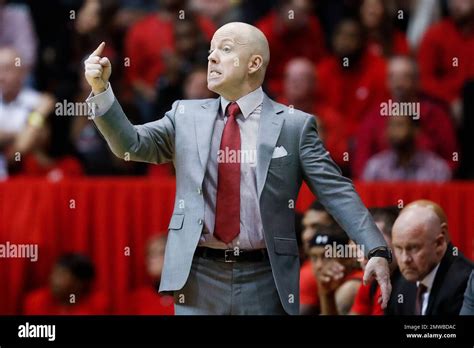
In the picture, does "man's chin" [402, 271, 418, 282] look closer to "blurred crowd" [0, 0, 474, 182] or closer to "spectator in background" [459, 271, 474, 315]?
"spectator in background" [459, 271, 474, 315]

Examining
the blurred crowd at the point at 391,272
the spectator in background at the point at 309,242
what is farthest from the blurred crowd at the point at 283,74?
the spectator in background at the point at 309,242

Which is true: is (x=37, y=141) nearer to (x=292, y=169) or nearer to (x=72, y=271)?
(x=72, y=271)

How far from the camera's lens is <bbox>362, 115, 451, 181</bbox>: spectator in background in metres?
7.85

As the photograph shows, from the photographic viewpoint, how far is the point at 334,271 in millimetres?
6219

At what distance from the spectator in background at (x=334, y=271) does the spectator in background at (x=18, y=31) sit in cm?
327

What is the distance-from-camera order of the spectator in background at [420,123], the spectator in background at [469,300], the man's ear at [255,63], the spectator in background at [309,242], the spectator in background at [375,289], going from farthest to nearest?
1. the spectator in background at [420,123]
2. the spectator in background at [309,242]
3. the spectator in background at [375,289]
4. the spectator in background at [469,300]
5. the man's ear at [255,63]

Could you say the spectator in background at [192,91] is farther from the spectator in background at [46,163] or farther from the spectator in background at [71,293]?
the spectator in background at [71,293]

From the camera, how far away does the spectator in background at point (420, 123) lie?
8.07 m

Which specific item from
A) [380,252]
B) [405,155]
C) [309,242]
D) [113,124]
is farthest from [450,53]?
[113,124]

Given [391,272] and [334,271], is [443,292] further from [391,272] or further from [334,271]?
[334,271]

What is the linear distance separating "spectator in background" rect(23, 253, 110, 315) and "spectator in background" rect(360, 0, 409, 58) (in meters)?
2.31

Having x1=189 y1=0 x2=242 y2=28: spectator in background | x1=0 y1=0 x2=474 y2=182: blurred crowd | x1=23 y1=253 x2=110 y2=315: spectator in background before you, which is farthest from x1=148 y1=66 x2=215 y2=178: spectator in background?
x1=189 y1=0 x2=242 y2=28: spectator in background

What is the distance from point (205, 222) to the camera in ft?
16.8

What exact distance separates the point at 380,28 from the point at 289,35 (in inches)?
20.9
